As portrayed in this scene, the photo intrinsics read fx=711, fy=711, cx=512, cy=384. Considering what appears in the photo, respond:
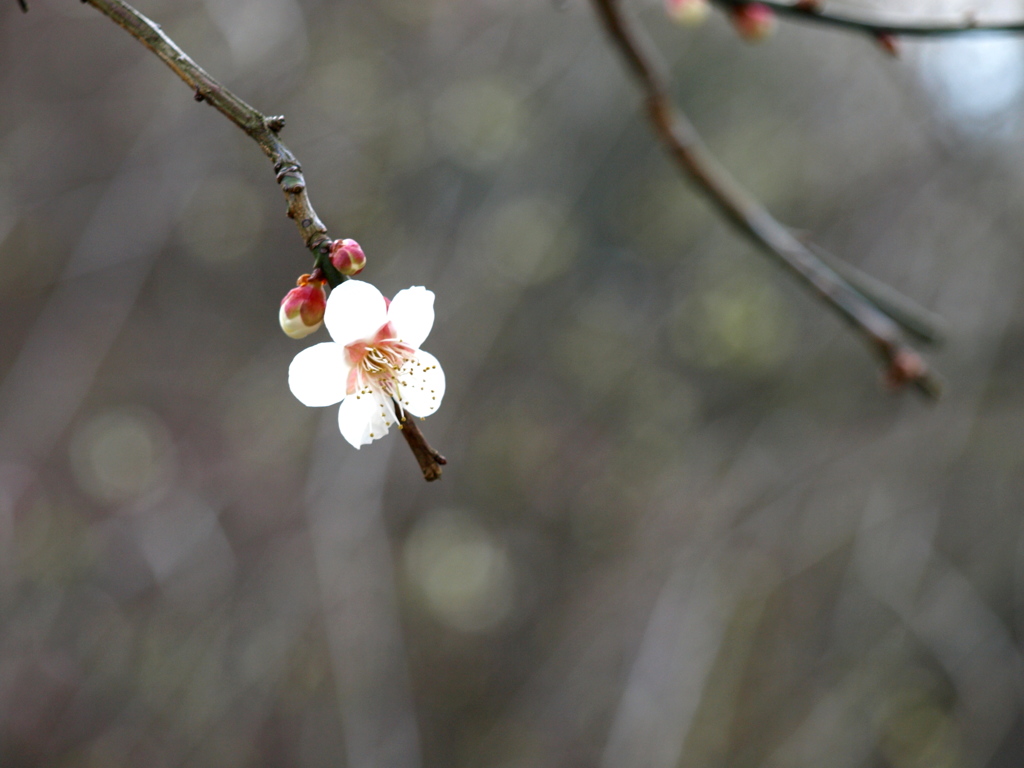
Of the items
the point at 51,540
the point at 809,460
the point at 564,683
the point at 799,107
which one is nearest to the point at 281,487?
the point at 51,540

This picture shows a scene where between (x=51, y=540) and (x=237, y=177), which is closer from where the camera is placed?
(x=51, y=540)

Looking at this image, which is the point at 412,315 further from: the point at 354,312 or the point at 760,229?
the point at 760,229

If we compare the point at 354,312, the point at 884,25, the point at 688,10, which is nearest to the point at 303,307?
the point at 354,312

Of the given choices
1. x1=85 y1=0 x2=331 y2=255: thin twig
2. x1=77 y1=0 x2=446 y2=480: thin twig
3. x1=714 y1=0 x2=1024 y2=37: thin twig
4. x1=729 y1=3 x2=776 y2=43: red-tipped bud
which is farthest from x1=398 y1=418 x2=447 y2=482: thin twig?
x1=729 y1=3 x2=776 y2=43: red-tipped bud

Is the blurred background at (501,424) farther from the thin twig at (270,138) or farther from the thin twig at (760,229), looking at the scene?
the thin twig at (270,138)

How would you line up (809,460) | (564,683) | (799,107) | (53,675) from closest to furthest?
(53,675), (564,683), (809,460), (799,107)

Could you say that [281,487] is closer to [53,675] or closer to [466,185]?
[53,675]
